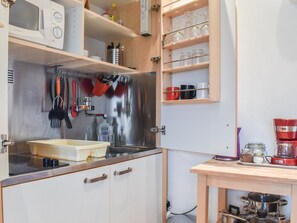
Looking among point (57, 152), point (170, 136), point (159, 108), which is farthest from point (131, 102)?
point (57, 152)

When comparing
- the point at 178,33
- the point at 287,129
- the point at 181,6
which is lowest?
the point at 287,129

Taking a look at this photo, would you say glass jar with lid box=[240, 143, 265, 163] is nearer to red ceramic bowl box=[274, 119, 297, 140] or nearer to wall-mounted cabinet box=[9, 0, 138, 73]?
red ceramic bowl box=[274, 119, 297, 140]

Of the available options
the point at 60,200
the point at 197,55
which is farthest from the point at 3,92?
the point at 197,55

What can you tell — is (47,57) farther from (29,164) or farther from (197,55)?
(197,55)

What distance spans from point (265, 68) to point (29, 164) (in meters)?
1.53

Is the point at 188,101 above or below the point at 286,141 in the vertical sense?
above

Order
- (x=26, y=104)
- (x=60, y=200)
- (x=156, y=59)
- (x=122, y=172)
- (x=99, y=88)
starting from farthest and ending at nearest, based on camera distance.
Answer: (x=99, y=88)
(x=156, y=59)
(x=26, y=104)
(x=122, y=172)
(x=60, y=200)

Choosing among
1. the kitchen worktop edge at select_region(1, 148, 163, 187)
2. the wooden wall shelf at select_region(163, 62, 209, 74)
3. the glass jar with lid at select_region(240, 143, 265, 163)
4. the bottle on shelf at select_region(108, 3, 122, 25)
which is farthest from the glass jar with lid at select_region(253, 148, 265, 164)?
the bottle on shelf at select_region(108, 3, 122, 25)

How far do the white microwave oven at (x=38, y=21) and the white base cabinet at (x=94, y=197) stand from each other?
0.71m

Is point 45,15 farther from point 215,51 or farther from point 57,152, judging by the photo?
point 215,51

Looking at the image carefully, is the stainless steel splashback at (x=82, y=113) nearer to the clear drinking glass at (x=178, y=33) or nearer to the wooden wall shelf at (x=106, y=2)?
the clear drinking glass at (x=178, y=33)

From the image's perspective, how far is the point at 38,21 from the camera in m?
1.33

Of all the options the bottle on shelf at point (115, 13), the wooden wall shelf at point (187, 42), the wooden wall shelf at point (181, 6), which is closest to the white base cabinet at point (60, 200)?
the wooden wall shelf at point (187, 42)

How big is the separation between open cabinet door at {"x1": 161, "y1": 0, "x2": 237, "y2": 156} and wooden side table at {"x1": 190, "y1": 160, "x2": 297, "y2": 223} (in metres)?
0.20
